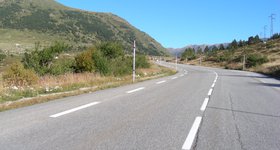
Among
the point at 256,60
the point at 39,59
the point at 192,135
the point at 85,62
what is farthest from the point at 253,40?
the point at 192,135

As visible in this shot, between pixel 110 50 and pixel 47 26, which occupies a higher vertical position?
pixel 47 26

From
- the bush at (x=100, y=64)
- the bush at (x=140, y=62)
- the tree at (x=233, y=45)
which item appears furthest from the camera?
the tree at (x=233, y=45)

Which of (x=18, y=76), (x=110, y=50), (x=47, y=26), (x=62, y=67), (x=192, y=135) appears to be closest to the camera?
(x=192, y=135)

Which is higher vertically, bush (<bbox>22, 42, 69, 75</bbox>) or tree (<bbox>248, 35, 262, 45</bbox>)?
tree (<bbox>248, 35, 262, 45</bbox>)

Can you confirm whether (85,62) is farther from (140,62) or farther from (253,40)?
(253,40)

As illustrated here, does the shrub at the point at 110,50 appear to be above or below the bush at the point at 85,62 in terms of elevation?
above

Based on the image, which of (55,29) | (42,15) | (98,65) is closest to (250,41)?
(55,29)

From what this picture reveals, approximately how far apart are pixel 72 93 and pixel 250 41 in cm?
13021

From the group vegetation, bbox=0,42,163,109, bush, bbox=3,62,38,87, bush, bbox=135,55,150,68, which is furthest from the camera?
bush, bbox=135,55,150,68

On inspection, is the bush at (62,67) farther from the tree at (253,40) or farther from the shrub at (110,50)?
the tree at (253,40)

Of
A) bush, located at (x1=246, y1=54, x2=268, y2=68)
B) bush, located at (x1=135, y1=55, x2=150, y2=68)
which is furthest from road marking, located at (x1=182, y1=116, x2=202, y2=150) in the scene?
bush, located at (x1=246, y1=54, x2=268, y2=68)

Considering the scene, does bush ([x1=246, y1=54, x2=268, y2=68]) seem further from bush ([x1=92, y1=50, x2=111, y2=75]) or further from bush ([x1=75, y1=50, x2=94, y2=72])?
bush ([x1=75, y1=50, x2=94, y2=72])

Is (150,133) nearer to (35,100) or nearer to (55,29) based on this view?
(35,100)

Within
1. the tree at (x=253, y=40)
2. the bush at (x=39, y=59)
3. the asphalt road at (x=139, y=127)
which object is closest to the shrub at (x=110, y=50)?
the bush at (x=39, y=59)
